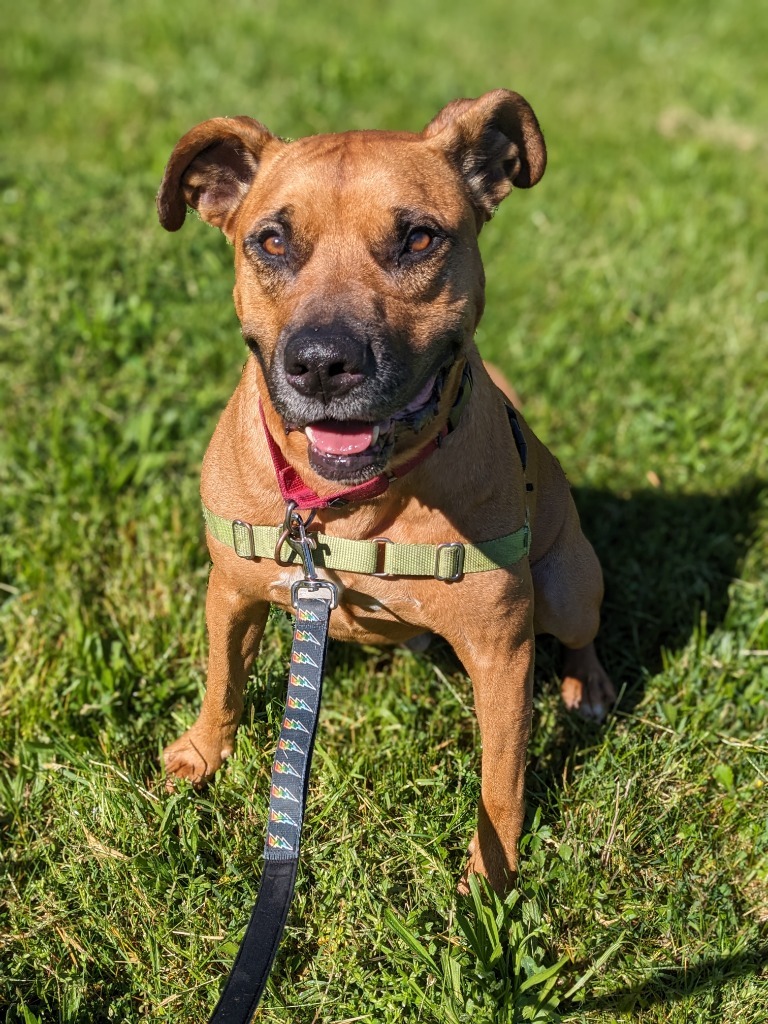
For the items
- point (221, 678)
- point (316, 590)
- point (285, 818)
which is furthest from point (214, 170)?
point (285, 818)

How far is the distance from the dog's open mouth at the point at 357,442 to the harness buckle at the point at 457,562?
34cm

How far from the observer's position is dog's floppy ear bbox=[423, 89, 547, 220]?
10.5 ft

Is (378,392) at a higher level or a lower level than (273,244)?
lower

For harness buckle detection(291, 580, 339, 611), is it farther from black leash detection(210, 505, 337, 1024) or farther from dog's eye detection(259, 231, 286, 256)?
Result: dog's eye detection(259, 231, 286, 256)

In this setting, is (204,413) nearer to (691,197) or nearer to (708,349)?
(708,349)

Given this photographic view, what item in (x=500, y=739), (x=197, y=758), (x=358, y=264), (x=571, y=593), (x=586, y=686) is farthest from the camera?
(x=586, y=686)

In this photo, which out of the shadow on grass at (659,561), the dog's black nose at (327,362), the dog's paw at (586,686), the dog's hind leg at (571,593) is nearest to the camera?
the dog's black nose at (327,362)

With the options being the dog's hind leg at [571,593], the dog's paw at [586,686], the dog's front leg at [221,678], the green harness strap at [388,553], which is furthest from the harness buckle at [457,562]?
the dog's paw at [586,686]

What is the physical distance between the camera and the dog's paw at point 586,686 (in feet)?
13.3

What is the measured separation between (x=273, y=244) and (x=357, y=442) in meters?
0.67

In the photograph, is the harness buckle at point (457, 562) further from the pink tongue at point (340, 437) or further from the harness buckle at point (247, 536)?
the harness buckle at point (247, 536)

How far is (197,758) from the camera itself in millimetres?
3641

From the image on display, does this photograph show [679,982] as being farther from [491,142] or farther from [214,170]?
[214,170]

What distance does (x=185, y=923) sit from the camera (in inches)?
124
